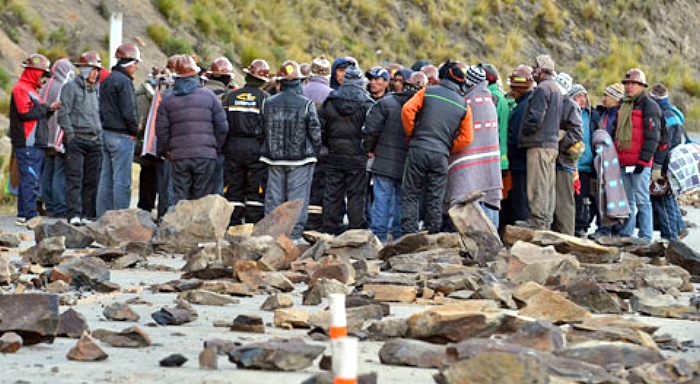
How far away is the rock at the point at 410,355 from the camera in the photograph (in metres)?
7.32

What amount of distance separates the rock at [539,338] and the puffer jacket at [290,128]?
862cm

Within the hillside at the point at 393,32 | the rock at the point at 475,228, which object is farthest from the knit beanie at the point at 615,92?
the hillside at the point at 393,32

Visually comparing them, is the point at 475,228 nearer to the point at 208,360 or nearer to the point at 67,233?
the point at 67,233

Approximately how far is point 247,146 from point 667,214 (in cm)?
550

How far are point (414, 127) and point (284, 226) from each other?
5.56 ft

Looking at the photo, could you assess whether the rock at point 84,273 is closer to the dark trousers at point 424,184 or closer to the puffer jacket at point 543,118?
the dark trousers at point 424,184

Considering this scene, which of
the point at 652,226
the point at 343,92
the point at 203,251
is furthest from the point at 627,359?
the point at 652,226

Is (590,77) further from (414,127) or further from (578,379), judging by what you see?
(578,379)

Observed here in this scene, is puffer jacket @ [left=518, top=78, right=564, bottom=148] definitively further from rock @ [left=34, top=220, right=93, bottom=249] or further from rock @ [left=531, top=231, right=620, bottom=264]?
rock @ [left=34, top=220, right=93, bottom=249]

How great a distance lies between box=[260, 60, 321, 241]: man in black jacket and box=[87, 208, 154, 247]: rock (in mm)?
1705

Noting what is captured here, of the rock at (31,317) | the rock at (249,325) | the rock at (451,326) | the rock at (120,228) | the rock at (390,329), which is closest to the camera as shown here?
the rock at (31,317)

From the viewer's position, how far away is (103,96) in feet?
58.4

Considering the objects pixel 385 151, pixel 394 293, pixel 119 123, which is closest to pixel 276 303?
pixel 394 293

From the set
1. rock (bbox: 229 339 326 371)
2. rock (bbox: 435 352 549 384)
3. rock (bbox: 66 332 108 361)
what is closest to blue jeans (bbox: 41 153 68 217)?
rock (bbox: 66 332 108 361)
